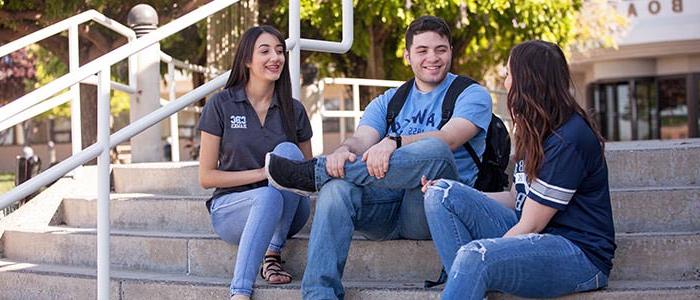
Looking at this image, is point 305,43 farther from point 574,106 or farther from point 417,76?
point 574,106

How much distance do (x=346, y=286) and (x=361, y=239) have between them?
1.11ft

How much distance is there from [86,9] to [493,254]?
9177 mm

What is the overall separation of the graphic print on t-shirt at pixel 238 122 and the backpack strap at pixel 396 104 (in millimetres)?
636

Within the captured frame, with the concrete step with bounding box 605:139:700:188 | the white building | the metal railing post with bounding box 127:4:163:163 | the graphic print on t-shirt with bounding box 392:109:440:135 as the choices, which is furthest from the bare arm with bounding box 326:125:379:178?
the white building

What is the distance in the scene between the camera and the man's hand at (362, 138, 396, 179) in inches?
149

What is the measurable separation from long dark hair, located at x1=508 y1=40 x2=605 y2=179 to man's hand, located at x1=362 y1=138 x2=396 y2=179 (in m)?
0.51

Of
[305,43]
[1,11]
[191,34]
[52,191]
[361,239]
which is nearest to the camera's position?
[361,239]

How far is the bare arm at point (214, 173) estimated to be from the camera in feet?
14.1

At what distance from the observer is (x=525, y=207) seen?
11.7 ft

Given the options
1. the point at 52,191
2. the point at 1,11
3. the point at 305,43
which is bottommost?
the point at 52,191

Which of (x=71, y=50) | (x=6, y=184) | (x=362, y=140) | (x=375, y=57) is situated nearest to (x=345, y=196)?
(x=362, y=140)

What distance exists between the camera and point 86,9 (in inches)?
458

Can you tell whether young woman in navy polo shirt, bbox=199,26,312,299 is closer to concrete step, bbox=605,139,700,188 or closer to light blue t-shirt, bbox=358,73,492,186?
light blue t-shirt, bbox=358,73,492,186

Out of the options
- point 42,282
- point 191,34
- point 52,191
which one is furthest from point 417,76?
point 191,34
